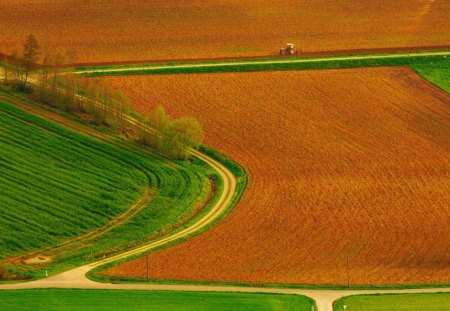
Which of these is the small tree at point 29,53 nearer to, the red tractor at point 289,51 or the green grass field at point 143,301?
the red tractor at point 289,51

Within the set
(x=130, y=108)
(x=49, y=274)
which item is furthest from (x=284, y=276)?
(x=130, y=108)

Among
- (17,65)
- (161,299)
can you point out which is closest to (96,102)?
(17,65)

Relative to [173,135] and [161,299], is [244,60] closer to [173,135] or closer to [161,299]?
[173,135]

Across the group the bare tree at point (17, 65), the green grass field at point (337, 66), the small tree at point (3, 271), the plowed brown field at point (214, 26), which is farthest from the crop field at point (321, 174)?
the plowed brown field at point (214, 26)

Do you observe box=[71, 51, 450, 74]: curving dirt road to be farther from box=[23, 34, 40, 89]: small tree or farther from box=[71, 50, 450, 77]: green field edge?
box=[23, 34, 40, 89]: small tree

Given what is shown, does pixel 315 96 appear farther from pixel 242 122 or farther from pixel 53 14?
pixel 53 14

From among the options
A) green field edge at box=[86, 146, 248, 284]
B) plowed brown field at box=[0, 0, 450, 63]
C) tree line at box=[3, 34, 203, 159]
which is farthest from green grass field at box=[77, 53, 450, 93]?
green field edge at box=[86, 146, 248, 284]
